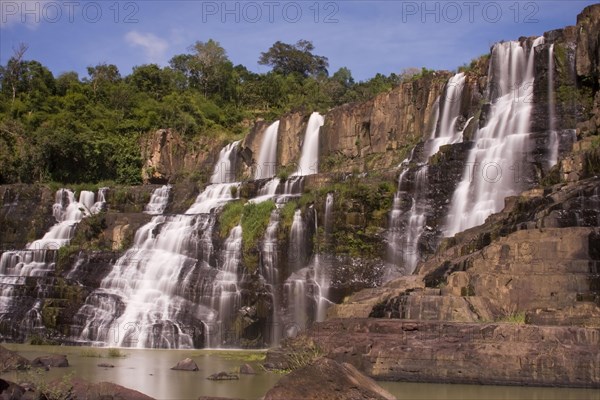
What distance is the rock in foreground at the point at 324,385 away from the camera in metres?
11.5

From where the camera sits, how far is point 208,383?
1727 centimetres

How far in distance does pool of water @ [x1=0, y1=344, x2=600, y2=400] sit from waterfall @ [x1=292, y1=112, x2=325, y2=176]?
2503 cm

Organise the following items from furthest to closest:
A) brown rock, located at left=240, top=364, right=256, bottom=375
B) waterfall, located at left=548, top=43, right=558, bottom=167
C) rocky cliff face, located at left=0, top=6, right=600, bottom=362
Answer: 1. waterfall, located at left=548, top=43, right=558, bottom=167
2. rocky cliff face, located at left=0, top=6, right=600, bottom=362
3. brown rock, located at left=240, top=364, right=256, bottom=375

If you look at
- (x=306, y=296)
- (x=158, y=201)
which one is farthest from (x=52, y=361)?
Result: (x=158, y=201)

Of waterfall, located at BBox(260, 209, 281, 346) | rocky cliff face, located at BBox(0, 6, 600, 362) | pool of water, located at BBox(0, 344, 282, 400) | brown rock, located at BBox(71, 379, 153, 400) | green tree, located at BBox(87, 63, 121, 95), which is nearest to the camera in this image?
brown rock, located at BBox(71, 379, 153, 400)

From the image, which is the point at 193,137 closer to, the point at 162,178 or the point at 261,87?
the point at 162,178

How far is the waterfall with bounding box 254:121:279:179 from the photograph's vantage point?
5062 centimetres

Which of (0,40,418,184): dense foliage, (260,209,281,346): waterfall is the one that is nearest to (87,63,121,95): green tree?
(0,40,418,184): dense foliage

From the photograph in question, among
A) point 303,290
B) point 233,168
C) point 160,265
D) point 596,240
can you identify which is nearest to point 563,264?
point 596,240

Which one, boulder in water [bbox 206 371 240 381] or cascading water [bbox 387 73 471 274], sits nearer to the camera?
boulder in water [bbox 206 371 240 381]

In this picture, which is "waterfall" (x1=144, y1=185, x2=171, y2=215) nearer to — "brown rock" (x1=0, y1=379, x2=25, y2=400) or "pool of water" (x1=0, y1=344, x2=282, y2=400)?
"pool of water" (x1=0, y1=344, x2=282, y2=400)

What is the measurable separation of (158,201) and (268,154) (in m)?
10.3

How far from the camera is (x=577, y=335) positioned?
1633 cm

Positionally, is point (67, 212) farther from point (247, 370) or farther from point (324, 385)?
point (324, 385)
